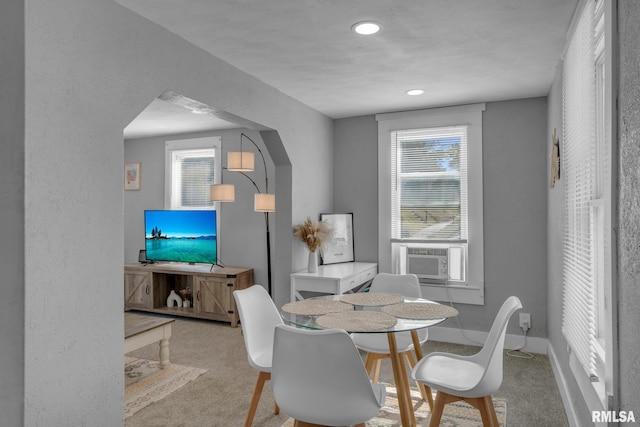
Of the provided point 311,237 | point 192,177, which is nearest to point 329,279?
point 311,237

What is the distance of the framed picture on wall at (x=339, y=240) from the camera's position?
459 centimetres

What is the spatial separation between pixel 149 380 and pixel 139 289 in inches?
94.4

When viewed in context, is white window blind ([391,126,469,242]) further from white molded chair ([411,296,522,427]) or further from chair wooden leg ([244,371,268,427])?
chair wooden leg ([244,371,268,427])

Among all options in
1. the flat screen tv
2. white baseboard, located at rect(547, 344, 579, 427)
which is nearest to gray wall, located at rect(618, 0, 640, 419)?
white baseboard, located at rect(547, 344, 579, 427)

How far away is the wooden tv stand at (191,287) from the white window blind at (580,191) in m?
3.53

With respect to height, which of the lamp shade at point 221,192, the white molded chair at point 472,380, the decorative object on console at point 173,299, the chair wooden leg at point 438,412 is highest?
the lamp shade at point 221,192

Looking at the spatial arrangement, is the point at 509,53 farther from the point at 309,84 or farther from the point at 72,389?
the point at 72,389

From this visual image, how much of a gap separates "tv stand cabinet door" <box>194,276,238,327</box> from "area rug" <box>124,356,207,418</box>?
1.27m

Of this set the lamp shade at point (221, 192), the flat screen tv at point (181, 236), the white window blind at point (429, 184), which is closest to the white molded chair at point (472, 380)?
the white window blind at point (429, 184)

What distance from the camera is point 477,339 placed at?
4.30 metres

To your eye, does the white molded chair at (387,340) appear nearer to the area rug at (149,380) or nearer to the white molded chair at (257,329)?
the white molded chair at (257,329)

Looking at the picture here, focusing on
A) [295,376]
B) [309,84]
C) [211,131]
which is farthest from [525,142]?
[211,131]

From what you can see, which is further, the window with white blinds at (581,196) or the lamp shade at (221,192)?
the lamp shade at (221,192)

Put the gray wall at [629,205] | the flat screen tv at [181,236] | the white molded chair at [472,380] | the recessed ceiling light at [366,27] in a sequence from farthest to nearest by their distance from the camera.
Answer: the flat screen tv at [181,236] → the recessed ceiling light at [366,27] → the white molded chair at [472,380] → the gray wall at [629,205]
